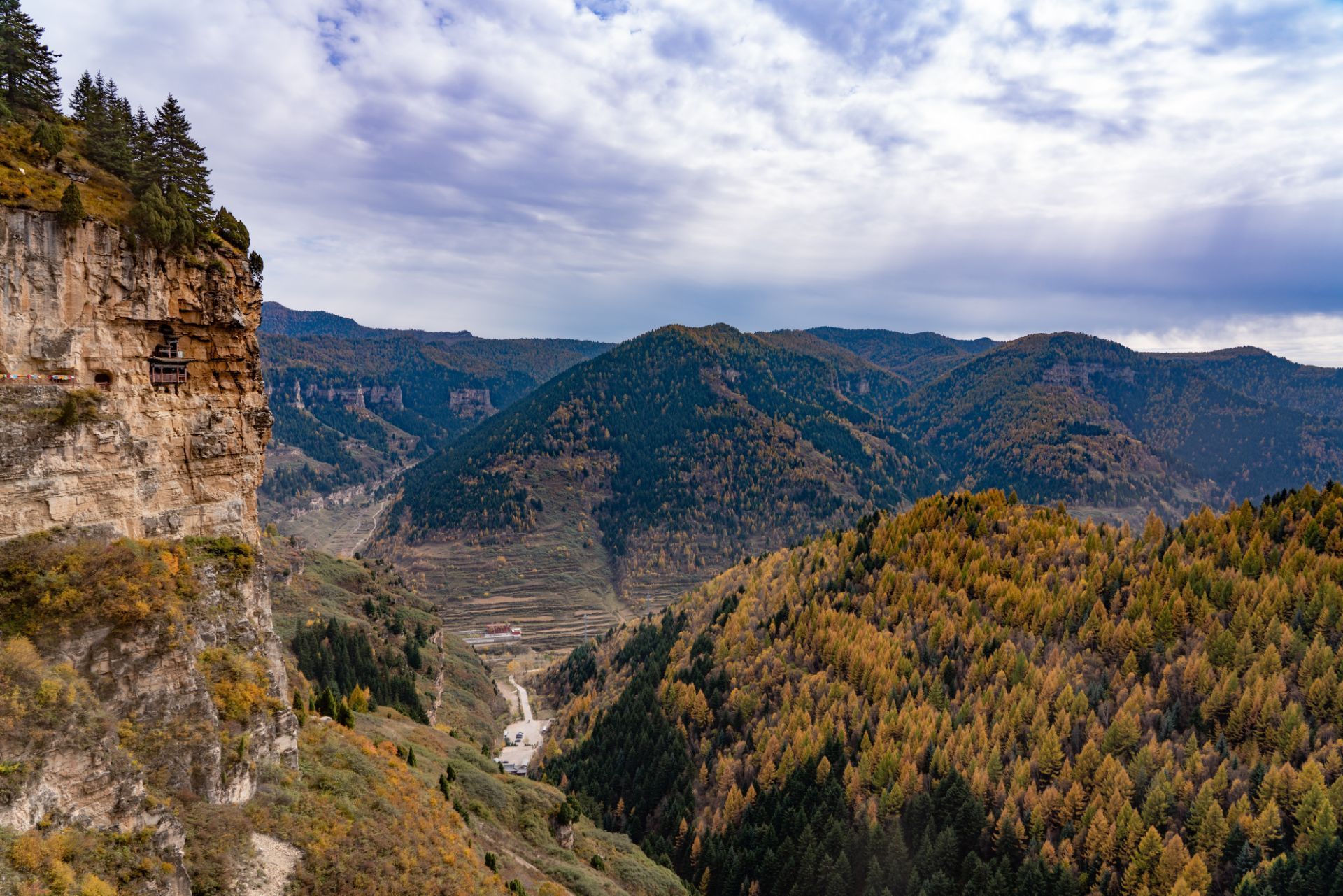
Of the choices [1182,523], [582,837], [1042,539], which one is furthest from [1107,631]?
[582,837]

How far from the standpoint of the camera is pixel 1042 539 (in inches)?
5044

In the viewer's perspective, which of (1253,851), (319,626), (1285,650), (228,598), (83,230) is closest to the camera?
(83,230)

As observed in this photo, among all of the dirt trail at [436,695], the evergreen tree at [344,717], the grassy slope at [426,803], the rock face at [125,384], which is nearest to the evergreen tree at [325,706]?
the evergreen tree at [344,717]

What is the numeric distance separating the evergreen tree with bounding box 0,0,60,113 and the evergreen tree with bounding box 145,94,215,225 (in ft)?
21.2

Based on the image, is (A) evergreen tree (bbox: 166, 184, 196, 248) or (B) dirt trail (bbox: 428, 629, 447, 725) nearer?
(A) evergreen tree (bbox: 166, 184, 196, 248)

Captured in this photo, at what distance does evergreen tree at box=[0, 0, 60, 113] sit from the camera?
44.3 m

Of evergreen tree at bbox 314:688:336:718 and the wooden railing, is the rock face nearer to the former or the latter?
the wooden railing

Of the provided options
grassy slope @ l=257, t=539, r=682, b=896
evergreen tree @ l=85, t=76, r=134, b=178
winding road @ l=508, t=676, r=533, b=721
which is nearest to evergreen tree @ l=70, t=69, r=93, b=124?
evergreen tree @ l=85, t=76, r=134, b=178

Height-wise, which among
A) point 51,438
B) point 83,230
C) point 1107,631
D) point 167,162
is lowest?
point 1107,631

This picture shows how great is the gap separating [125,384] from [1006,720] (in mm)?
107820

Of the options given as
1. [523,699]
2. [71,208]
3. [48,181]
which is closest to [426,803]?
[71,208]

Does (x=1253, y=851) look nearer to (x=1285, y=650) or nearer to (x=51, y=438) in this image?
(x=1285, y=650)

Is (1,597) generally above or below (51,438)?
below

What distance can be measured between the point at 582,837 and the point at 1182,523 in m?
129
